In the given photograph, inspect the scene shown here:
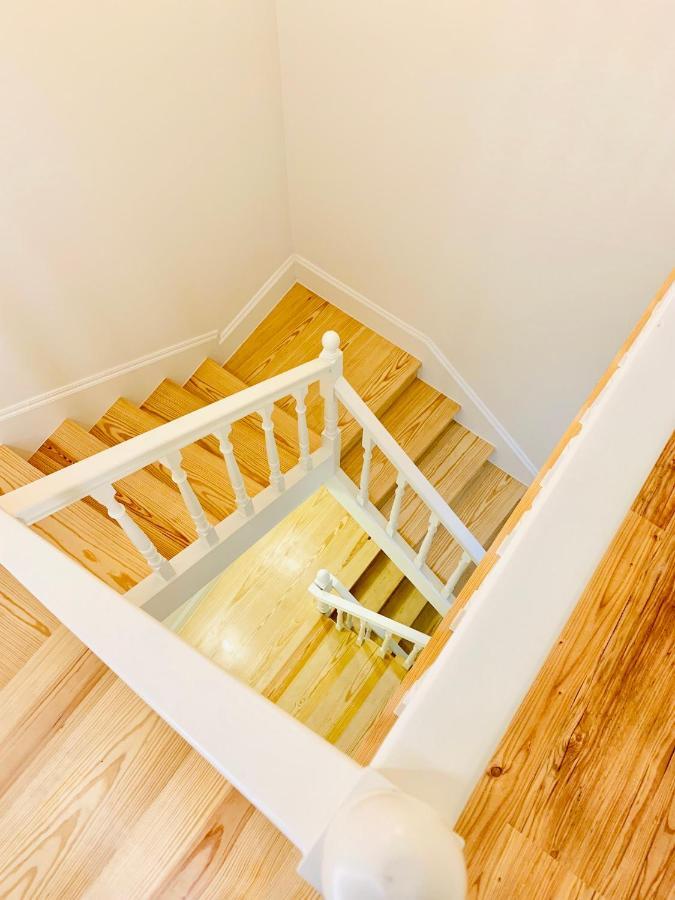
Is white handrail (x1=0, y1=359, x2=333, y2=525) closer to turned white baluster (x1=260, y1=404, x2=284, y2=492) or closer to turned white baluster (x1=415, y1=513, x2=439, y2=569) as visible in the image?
turned white baluster (x1=260, y1=404, x2=284, y2=492)

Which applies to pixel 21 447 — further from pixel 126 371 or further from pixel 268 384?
pixel 268 384

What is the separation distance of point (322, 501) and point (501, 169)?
1.91m

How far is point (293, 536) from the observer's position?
3.15m

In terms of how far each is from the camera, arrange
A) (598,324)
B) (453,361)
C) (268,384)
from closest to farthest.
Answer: (268,384), (598,324), (453,361)

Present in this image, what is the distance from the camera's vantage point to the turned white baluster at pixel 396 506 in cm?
206

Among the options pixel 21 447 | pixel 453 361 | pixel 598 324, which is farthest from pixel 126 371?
pixel 598 324

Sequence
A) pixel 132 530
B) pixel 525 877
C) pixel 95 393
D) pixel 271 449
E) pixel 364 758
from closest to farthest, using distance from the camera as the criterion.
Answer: pixel 525 877, pixel 364 758, pixel 132 530, pixel 271 449, pixel 95 393

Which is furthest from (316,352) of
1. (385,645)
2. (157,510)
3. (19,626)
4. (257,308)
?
(19,626)

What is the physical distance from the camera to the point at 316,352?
3.06 metres

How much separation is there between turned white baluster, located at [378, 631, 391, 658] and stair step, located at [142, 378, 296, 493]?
93 centimetres

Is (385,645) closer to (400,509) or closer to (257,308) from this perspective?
(400,509)

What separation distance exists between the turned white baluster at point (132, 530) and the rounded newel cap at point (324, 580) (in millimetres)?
970

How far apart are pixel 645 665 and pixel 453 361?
1.97 m

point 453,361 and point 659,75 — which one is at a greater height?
point 659,75
